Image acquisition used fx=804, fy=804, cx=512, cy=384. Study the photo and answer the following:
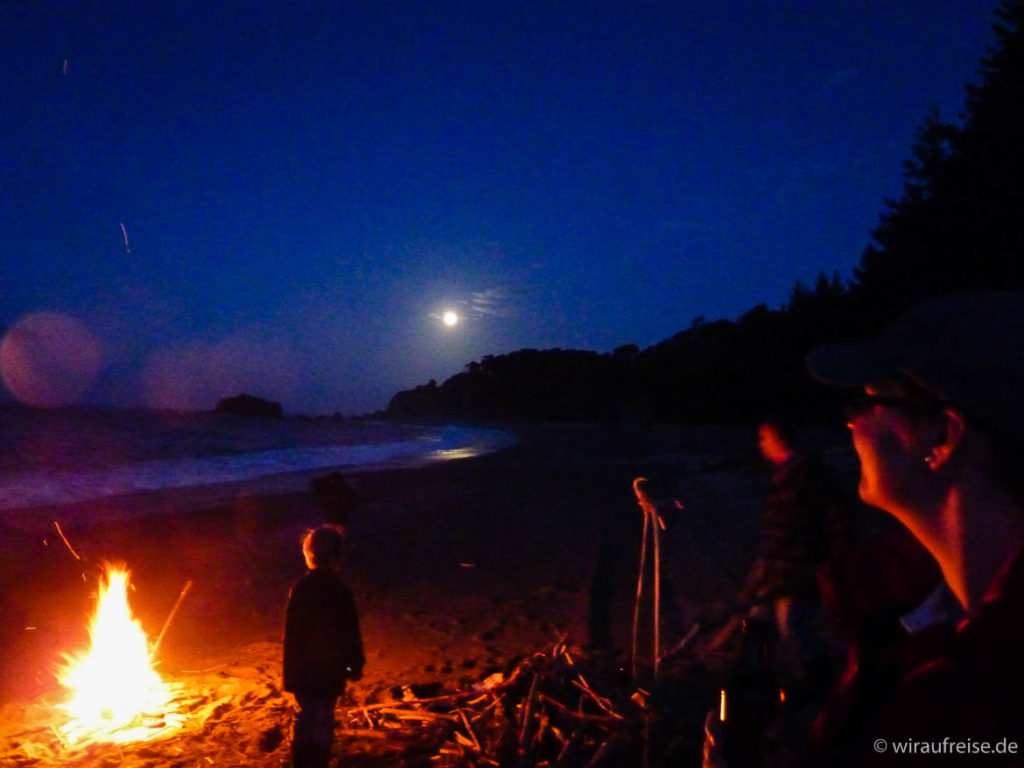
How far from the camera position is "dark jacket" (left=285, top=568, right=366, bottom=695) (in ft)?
13.8

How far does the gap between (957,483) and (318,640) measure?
11.9 ft

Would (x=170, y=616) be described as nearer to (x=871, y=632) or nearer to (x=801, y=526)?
(x=801, y=526)

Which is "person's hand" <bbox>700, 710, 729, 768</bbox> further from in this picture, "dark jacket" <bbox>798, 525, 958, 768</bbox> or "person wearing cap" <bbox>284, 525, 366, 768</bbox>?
"person wearing cap" <bbox>284, 525, 366, 768</bbox>

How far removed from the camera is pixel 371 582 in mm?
9203

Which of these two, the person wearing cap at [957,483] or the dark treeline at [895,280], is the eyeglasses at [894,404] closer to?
the person wearing cap at [957,483]

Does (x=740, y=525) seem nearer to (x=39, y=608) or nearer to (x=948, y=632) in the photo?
(x=39, y=608)

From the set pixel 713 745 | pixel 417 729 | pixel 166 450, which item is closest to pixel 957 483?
pixel 713 745

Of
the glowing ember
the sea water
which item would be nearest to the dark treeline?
the glowing ember

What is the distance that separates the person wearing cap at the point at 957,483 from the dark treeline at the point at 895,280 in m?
3.18

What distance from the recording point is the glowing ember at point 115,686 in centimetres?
502

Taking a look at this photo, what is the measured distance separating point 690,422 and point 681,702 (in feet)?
107

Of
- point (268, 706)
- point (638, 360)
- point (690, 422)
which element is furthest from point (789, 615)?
point (638, 360)

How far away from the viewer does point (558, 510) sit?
1441 cm

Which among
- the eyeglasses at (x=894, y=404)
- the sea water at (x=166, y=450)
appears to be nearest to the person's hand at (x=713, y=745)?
the eyeglasses at (x=894, y=404)
